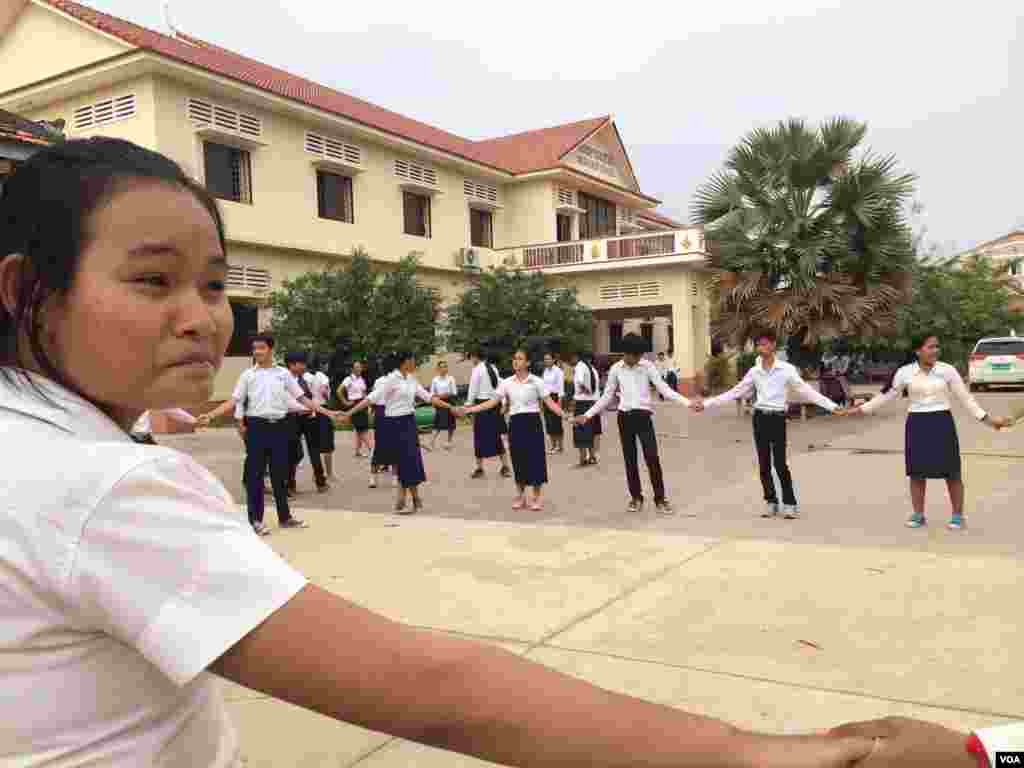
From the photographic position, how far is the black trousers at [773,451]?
22.8 ft

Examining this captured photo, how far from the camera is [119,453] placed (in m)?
0.65

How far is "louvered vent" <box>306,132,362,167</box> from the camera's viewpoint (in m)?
18.8

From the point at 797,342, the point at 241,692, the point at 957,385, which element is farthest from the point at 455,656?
the point at 797,342

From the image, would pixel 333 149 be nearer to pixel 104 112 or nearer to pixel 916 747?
pixel 104 112

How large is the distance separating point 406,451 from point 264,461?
134 cm

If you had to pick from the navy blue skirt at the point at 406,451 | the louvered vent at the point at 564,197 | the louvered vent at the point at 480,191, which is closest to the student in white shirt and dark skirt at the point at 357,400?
the navy blue skirt at the point at 406,451

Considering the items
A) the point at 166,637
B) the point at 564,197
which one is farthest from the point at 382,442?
the point at 564,197

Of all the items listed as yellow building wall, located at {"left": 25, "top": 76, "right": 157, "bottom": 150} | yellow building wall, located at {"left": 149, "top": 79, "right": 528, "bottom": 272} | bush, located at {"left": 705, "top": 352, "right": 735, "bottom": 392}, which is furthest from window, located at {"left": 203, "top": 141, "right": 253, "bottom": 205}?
bush, located at {"left": 705, "top": 352, "right": 735, "bottom": 392}

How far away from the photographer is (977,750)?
0.63m

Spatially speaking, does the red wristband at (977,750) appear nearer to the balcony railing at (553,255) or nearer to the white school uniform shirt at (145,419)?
the white school uniform shirt at (145,419)

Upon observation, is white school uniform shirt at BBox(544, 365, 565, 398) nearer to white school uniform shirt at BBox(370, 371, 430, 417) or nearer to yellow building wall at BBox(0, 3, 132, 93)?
white school uniform shirt at BBox(370, 371, 430, 417)

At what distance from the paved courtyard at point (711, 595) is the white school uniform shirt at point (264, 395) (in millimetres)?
1072

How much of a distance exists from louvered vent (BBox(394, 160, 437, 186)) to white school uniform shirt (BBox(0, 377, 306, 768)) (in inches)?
846

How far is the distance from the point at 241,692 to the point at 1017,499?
6999mm
